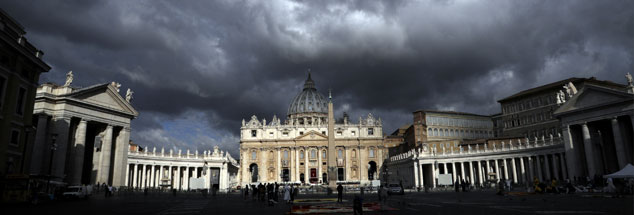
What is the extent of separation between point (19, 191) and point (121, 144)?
20.0 m

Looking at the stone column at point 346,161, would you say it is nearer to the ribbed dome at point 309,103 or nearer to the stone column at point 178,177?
the ribbed dome at point 309,103

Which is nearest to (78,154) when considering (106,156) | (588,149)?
(106,156)

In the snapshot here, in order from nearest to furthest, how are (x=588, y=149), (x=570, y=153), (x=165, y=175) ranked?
(x=588, y=149), (x=570, y=153), (x=165, y=175)

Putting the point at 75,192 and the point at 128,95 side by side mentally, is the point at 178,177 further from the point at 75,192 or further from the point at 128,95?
the point at 75,192

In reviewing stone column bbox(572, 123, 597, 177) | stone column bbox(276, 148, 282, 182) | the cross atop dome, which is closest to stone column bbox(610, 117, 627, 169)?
stone column bbox(572, 123, 597, 177)

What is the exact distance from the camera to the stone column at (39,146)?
1292 inches

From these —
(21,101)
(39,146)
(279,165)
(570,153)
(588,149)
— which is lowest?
(570,153)

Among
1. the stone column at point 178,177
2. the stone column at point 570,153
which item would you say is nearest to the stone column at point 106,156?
the stone column at point 178,177

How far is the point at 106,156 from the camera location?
40.2 meters

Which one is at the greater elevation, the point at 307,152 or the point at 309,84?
the point at 309,84

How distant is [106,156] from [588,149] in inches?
1811

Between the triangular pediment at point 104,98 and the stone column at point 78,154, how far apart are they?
86.5 inches

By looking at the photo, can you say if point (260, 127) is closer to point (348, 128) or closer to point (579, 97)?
point (348, 128)

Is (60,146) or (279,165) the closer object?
(60,146)
